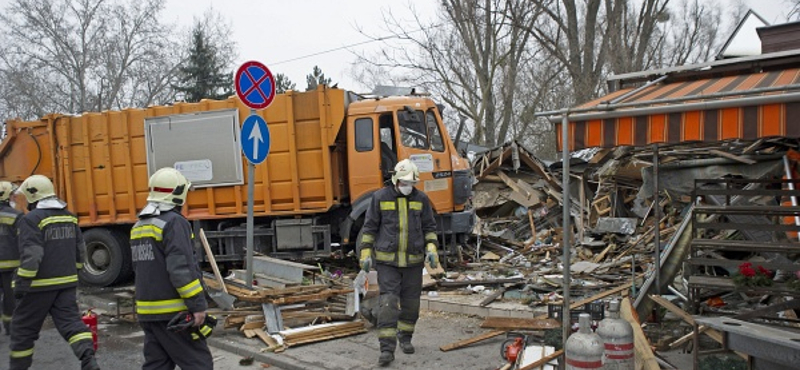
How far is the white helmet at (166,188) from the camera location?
12.6 feet

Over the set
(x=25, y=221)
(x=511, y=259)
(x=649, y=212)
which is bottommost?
(x=511, y=259)

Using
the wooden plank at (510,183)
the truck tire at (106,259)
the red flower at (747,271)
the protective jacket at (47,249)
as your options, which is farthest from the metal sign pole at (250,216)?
the wooden plank at (510,183)

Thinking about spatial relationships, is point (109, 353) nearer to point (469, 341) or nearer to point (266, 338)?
point (266, 338)

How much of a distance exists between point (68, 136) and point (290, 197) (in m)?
4.25

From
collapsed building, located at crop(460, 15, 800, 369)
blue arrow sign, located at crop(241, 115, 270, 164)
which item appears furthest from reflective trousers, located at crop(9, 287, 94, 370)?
collapsed building, located at crop(460, 15, 800, 369)

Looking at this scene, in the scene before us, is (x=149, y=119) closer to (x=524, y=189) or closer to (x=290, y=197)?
(x=290, y=197)

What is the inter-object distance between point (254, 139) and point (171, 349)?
115 inches

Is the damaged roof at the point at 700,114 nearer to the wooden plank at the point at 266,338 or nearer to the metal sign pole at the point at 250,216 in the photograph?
the wooden plank at the point at 266,338

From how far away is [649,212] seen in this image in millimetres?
10984

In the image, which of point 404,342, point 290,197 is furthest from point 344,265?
point 404,342

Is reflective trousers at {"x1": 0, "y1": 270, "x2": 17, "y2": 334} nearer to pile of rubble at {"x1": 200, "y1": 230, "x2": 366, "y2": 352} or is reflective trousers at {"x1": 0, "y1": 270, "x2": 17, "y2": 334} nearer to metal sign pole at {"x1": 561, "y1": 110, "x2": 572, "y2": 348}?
pile of rubble at {"x1": 200, "y1": 230, "x2": 366, "y2": 352}

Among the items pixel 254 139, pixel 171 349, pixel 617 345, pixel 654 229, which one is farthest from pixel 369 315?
pixel 654 229

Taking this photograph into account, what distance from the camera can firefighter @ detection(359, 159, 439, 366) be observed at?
5.35 meters

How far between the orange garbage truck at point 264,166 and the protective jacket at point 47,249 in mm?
4032
